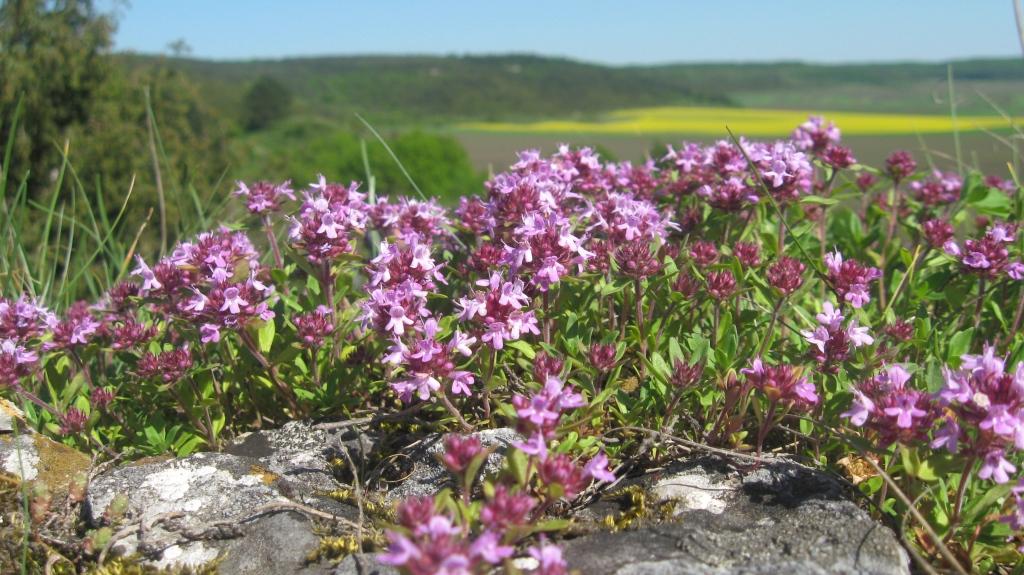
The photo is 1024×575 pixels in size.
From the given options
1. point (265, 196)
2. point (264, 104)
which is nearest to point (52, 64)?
point (265, 196)

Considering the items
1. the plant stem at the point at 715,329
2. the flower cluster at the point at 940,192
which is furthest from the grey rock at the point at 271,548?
the flower cluster at the point at 940,192

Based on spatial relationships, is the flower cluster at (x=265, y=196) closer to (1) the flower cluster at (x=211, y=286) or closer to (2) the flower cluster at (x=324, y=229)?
(1) the flower cluster at (x=211, y=286)

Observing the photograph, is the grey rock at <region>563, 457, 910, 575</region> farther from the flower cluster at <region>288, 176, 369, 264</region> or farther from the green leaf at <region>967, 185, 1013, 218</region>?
the green leaf at <region>967, 185, 1013, 218</region>

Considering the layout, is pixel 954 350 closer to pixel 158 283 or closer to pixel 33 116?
pixel 158 283

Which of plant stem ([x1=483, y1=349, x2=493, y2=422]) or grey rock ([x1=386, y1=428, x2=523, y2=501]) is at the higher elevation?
plant stem ([x1=483, y1=349, x2=493, y2=422])

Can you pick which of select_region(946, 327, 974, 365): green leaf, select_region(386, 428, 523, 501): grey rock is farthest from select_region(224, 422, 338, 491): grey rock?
select_region(946, 327, 974, 365): green leaf

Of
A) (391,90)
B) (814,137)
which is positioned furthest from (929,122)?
(391,90)

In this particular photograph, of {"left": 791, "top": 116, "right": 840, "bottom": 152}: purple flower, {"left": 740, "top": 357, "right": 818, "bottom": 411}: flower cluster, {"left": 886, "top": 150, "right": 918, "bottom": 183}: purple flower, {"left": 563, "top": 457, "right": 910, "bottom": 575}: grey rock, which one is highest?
{"left": 791, "top": 116, "right": 840, "bottom": 152}: purple flower
